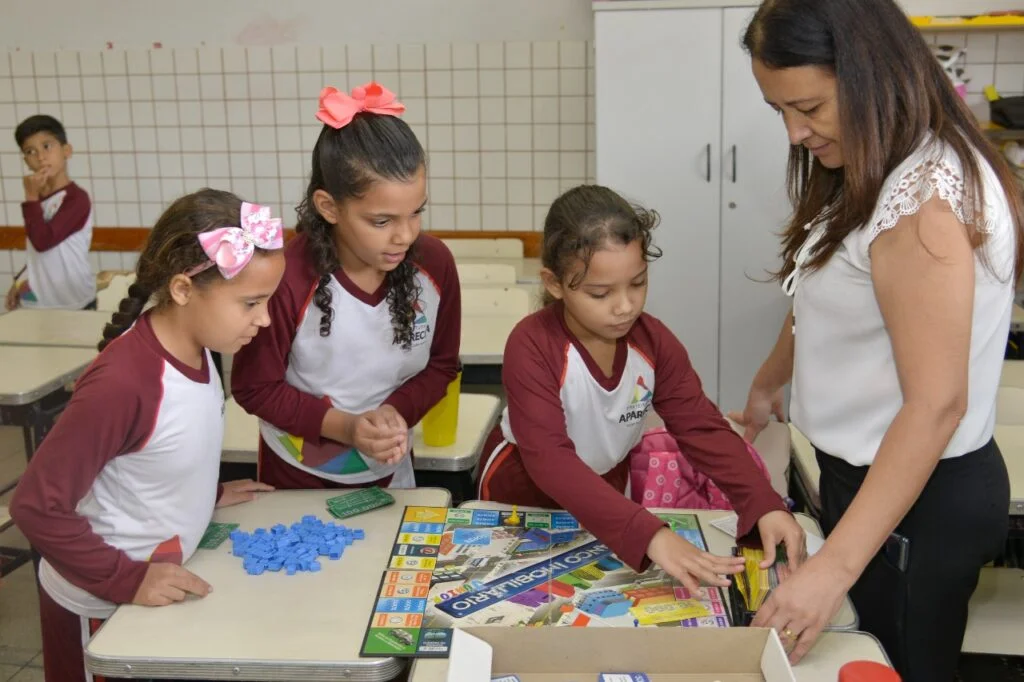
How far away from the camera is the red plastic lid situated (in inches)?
44.4

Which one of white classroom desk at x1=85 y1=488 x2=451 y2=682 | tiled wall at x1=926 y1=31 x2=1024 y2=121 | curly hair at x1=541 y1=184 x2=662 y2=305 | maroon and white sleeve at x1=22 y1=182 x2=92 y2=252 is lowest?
white classroom desk at x1=85 y1=488 x2=451 y2=682

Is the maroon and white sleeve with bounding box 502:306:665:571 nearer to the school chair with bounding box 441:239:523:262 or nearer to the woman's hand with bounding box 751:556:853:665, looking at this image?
the woman's hand with bounding box 751:556:853:665

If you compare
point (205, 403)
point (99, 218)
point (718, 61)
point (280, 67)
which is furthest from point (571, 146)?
point (205, 403)

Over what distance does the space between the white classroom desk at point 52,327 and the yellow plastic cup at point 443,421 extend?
1425 mm

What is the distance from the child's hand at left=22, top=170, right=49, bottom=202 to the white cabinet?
2357 mm

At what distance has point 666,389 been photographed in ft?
5.68

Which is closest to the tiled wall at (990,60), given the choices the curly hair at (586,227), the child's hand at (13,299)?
the curly hair at (586,227)

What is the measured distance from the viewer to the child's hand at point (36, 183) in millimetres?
4078

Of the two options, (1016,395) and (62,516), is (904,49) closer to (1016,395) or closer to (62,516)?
(62,516)

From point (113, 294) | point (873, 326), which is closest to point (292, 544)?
point (873, 326)

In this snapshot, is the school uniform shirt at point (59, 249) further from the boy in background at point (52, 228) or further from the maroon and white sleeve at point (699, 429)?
the maroon and white sleeve at point (699, 429)

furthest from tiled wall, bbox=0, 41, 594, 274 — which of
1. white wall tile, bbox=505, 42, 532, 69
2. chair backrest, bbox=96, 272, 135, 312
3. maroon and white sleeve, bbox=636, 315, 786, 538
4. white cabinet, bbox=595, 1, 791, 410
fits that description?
maroon and white sleeve, bbox=636, 315, 786, 538

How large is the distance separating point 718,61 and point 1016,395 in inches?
81.7

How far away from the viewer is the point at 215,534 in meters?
1.60
